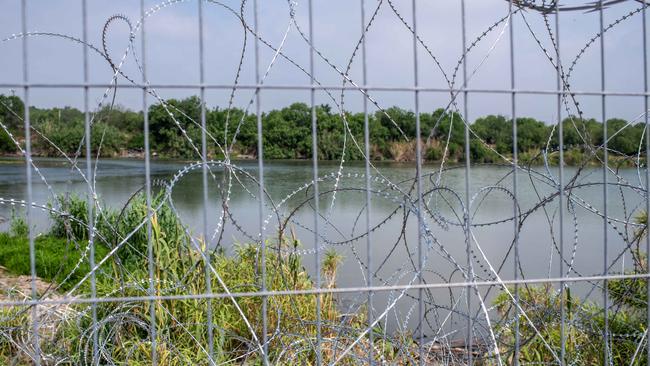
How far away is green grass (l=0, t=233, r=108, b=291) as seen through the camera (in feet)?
20.7

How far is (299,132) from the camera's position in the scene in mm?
4836

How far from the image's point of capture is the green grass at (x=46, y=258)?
6297 mm

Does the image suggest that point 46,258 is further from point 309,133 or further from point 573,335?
point 573,335

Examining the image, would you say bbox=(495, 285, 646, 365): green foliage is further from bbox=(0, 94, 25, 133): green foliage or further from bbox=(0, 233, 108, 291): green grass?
bbox=(0, 233, 108, 291): green grass

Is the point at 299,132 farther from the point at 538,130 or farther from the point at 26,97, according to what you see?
the point at 26,97

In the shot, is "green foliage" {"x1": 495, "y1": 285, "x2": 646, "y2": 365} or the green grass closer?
"green foliage" {"x1": 495, "y1": 285, "x2": 646, "y2": 365}

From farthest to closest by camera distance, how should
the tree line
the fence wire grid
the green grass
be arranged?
the green grass → the tree line → the fence wire grid

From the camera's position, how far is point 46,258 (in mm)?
6633

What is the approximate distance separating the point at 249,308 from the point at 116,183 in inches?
285

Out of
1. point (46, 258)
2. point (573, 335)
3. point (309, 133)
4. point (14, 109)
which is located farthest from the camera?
point (46, 258)

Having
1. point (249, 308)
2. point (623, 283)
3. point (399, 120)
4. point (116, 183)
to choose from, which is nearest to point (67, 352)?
point (249, 308)

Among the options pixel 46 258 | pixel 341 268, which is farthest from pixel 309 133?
pixel 46 258

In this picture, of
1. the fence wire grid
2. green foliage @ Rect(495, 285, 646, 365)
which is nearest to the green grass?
the fence wire grid

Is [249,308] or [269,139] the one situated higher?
[269,139]
